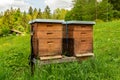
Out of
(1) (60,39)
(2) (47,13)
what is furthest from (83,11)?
(1) (60,39)

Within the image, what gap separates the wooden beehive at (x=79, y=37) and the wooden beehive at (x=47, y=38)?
353mm

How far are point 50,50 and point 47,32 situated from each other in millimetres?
395

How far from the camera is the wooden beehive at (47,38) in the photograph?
16.9ft

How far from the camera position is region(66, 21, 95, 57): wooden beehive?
5.68 meters

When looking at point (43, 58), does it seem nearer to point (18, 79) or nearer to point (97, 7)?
point (18, 79)

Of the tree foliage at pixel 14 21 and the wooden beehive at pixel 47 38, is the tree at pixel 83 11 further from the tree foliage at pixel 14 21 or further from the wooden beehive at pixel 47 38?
the wooden beehive at pixel 47 38

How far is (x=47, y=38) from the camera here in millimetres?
5242

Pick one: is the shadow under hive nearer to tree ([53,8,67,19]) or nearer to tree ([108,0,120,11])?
tree ([108,0,120,11])

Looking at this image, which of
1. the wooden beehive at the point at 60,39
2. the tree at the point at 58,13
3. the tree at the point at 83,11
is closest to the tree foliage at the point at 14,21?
the tree at the point at 58,13

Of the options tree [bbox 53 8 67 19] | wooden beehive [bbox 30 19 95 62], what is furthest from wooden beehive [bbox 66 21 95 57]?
tree [bbox 53 8 67 19]

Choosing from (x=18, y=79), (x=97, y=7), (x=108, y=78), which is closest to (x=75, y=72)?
(x=108, y=78)

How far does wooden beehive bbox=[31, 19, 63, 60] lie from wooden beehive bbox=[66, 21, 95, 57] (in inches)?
13.9

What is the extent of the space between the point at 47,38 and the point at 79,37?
2.85 feet

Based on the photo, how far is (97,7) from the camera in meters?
41.1
